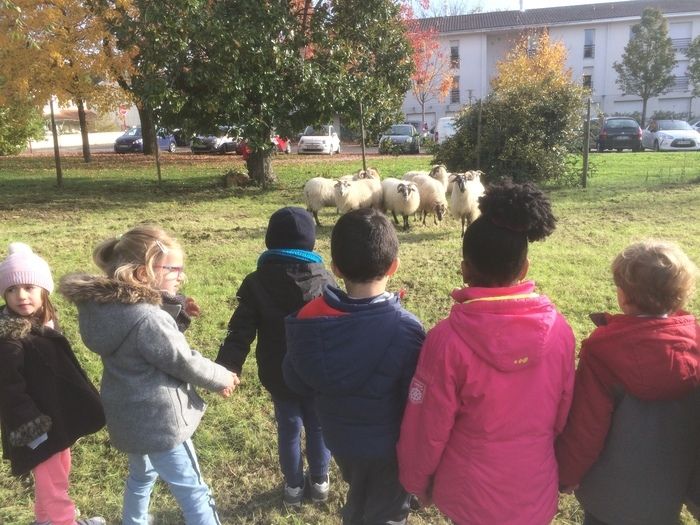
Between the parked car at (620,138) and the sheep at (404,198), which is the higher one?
the parked car at (620,138)

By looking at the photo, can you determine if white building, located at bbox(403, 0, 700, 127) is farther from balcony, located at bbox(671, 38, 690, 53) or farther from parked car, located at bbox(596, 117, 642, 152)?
parked car, located at bbox(596, 117, 642, 152)

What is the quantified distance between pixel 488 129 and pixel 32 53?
1074cm

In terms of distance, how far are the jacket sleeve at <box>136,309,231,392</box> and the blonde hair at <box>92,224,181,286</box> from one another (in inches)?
7.5

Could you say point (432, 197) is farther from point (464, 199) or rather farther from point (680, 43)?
point (680, 43)

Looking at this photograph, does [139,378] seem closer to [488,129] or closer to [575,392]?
[575,392]

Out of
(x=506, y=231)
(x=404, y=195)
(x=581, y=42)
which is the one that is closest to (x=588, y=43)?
(x=581, y=42)

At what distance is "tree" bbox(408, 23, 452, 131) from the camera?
38906mm

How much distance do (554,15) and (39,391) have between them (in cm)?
5304

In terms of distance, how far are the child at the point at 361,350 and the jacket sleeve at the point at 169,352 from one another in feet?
1.27

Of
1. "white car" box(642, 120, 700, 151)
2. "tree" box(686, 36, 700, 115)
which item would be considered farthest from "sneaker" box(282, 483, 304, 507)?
"tree" box(686, 36, 700, 115)

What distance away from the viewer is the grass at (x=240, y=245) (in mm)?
3100

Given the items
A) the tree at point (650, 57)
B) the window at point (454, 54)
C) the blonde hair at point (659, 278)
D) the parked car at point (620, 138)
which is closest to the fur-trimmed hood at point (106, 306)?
the blonde hair at point (659, 278)

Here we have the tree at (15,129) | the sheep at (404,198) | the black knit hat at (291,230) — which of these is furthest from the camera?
the tree at (15,129)

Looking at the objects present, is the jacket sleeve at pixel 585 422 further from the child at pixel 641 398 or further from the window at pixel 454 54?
the window at pixel 454 54
